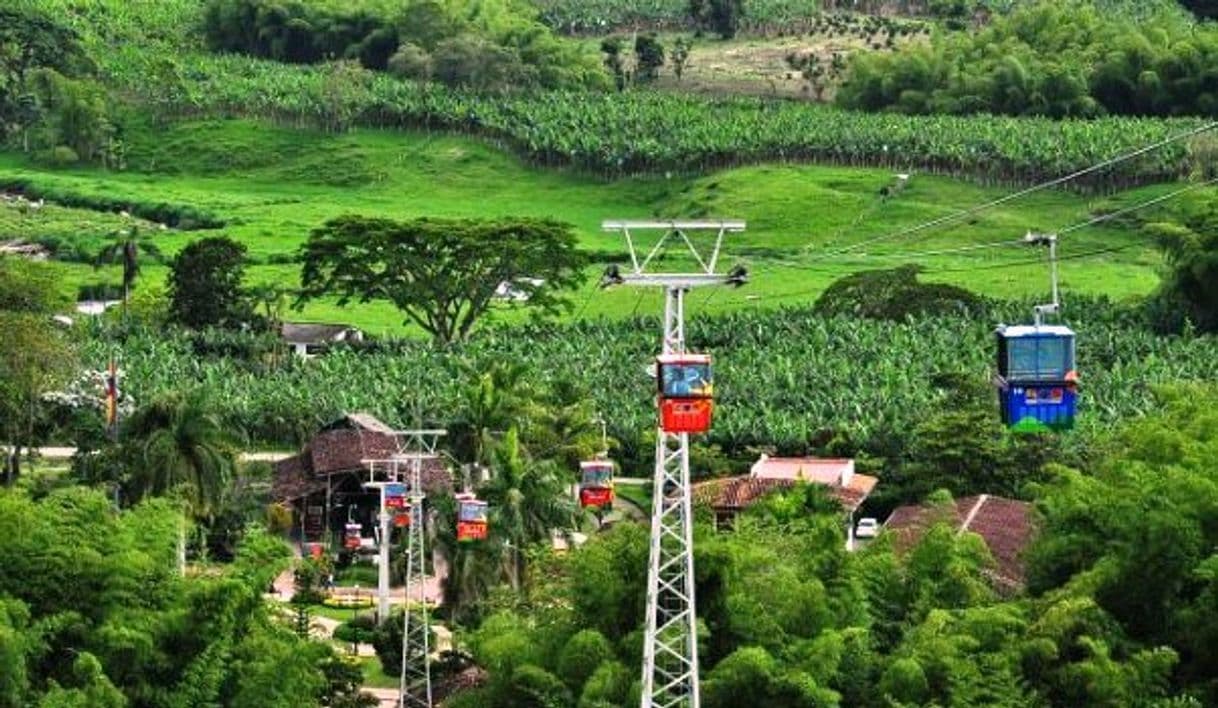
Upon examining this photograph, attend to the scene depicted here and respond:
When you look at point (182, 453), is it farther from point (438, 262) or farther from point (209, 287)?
point (438, 262)

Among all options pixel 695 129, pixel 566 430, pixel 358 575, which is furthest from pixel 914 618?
pixel 695 129

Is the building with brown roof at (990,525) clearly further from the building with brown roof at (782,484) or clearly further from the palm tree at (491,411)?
the palm tree at (491,411)

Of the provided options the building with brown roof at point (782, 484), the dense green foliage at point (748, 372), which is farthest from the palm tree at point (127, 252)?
the building with brown roof at point (782, 484)

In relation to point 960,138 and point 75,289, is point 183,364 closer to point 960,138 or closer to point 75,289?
point 75,289

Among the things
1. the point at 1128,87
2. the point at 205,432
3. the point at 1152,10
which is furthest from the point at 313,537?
the point at 1152,10

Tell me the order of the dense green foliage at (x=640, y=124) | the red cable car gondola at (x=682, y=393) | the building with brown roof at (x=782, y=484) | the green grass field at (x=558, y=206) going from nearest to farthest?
the red cable car gondola at (x=682, y=393)
the building with brown roof at (x=782, y=484)
the green grass field at (x=558, y=206)
the dense green foliage at (x=640, y=124)

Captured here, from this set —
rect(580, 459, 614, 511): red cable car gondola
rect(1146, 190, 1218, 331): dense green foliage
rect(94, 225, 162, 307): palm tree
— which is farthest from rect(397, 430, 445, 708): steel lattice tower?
rect(94, 225, 162, 307): palm tree

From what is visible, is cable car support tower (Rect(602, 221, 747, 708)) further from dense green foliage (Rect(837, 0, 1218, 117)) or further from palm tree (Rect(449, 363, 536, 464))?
dense green foliage (Rect(837, 0, 1218, 117))

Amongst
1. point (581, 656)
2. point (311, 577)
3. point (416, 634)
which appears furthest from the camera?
point (311, 577)

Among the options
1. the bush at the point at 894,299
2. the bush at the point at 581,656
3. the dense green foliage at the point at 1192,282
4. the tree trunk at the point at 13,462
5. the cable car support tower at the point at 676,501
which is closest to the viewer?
the cable car support tower at the point at 676,501
